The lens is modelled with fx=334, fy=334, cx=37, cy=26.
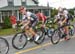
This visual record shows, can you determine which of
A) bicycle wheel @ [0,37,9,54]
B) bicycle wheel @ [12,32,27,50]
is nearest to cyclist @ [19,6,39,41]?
bicycle wheel @ [12,32,27,50]

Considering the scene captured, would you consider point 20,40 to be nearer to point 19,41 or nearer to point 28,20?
point 19,41

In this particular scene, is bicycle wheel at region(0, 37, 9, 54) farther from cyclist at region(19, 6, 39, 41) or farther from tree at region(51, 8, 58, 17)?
tree at region(51, 8, 58, 17)

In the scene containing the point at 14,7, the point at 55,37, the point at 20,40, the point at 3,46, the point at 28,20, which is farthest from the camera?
the point at 14,7

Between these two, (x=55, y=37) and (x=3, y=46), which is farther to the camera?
(x=55, y=37)

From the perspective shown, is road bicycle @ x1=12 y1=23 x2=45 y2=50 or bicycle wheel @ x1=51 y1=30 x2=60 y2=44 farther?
bicycle wheel @ x1=51 y1=30 x2=60 y2=44

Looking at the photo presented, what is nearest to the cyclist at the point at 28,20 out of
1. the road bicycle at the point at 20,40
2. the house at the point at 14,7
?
the road bicycle at the point at 20,40

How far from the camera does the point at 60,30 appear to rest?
16672 mm

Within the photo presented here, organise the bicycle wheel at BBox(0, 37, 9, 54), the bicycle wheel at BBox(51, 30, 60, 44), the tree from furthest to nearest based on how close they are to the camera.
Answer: the tree → the bicycle wheel at BBox(51, 30, 60, 44) → the bicycle wheel at BBox(0, 37, 9, 54)

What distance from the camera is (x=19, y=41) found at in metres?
14.1

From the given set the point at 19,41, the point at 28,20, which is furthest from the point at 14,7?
the point at 19,41

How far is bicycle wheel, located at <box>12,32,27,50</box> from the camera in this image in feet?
45.6

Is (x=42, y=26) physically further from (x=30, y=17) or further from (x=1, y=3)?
(x=1, y=3)

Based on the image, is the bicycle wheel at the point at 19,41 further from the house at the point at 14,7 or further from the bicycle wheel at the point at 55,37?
the house at the point at 14,7

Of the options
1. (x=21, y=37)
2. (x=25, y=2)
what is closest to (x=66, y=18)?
(x=21, y=37)
